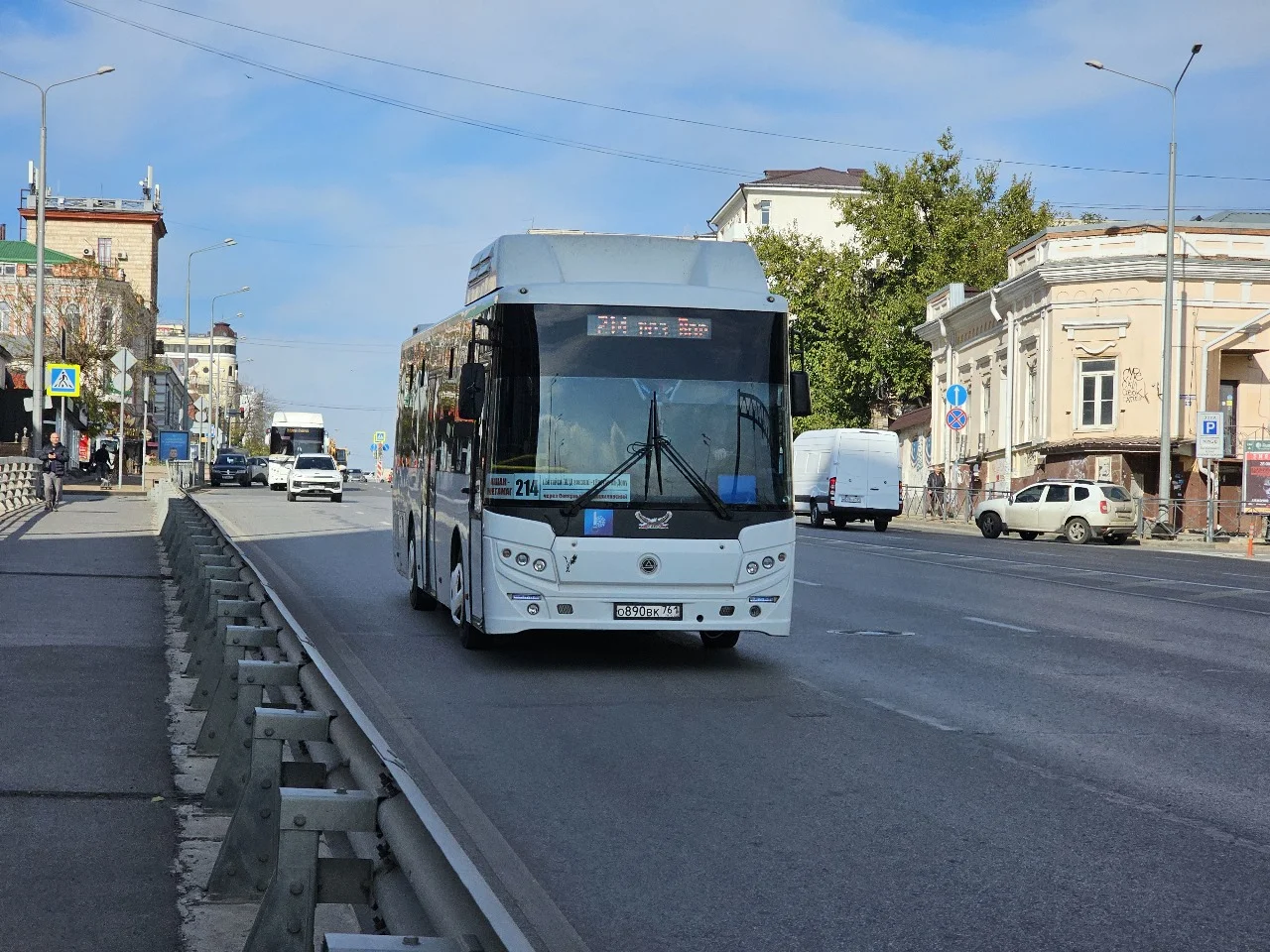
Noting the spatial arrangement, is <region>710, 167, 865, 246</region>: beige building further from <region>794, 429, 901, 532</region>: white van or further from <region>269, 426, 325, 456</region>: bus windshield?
<region>794, 429, 901, 532</region>: white van

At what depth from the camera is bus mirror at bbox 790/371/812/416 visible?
12177mm

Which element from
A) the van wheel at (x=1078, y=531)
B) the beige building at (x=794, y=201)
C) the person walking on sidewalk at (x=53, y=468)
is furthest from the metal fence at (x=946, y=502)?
the beige building at (x=794, y=201)

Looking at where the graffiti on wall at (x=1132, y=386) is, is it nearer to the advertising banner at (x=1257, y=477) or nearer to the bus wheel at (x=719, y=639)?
the advertising banner at (x=1257, y=477)

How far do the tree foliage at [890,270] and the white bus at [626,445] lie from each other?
57480 millimetres

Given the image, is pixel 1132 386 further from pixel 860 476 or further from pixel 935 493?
pixel 935 493

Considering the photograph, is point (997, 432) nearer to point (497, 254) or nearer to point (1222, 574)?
point (1222, 574)

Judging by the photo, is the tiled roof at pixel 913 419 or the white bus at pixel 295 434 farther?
the white bus at pixel 295 434

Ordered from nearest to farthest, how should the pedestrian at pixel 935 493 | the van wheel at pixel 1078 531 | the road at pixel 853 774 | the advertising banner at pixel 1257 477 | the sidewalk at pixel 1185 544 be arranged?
the road at pixel 853 774 → the sidewalk at pixel 1185 544 → the advertising banner at pixel 1257 477 → the van wheel at pixel 1078 531 → the pedestrian at pixel 935 493

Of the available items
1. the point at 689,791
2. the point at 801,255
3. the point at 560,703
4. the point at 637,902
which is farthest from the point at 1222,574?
the point at 801,255

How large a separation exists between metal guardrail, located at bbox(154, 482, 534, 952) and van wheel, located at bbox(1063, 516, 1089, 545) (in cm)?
3411

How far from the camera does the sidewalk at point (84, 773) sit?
5.33 meters

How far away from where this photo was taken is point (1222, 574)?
26.8m

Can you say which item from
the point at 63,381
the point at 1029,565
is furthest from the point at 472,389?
the point at 63,381

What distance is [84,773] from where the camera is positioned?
7691 mm
